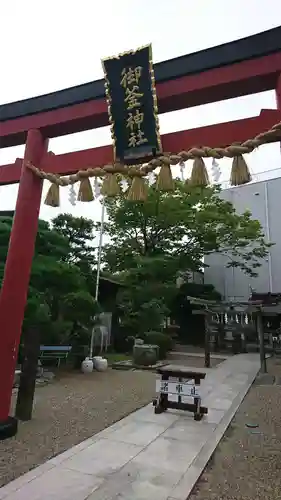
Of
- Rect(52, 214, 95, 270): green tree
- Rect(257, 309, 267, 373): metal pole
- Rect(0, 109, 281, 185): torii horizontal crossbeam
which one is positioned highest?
Rect(52, 214, 95, 270): green tree

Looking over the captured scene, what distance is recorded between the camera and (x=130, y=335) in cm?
1720

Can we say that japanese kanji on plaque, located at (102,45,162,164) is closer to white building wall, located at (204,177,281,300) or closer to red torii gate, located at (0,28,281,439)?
red torii gate, located at (0,28,281,439)

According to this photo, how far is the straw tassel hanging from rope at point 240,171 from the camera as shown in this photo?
3654 millimetres

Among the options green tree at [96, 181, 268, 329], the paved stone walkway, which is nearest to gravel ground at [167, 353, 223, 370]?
green tree at [96, 181, 268, 329]

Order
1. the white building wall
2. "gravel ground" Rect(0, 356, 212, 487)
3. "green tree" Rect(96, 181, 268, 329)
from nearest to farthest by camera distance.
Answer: "gravel ground" Rect(0, 356, 212, 487) → "green tree" Rect(96, 181, 268, 329) → the white building wall

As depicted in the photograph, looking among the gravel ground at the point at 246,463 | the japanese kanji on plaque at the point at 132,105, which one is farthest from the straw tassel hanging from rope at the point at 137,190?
the gravel ground at the point at 246,463

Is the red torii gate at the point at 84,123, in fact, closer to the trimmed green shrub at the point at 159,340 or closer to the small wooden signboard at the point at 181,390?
the small wooden signboard at the point at 181,390

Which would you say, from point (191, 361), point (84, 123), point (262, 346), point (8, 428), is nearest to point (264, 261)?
point (191, 361)

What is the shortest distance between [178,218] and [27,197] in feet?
44.9

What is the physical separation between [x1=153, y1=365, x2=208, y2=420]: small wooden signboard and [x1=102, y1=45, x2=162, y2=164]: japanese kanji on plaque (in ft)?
13.2

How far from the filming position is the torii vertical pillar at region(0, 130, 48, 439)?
15.4 feet

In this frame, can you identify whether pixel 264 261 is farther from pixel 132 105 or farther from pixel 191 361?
pixel 132 105

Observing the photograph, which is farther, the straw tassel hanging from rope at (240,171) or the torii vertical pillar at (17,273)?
the torii vertical pillar at (17,273)

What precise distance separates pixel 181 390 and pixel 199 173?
418 centimetres
